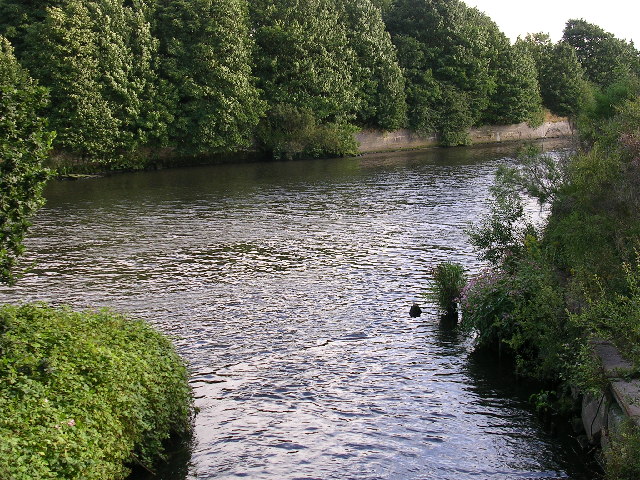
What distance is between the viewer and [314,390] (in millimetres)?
14852

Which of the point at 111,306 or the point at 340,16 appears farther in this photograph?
→ the point at 340,16

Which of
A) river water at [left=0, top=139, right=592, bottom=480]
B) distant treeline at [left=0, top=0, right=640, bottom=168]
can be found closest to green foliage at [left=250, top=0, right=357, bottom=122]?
distant treeline at [left=0, top=0, right=640, bottom=168]

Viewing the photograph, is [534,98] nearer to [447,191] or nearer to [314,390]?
[447,191]

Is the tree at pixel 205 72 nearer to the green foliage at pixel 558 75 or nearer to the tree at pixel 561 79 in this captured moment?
the green foliage at pixel 558 75

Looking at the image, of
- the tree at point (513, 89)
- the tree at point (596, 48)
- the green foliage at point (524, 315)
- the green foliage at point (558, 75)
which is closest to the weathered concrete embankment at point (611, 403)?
the green foliage at point (524, 315)

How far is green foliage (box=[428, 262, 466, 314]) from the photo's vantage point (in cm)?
1939

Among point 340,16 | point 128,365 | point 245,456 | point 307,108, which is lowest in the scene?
point 245,456

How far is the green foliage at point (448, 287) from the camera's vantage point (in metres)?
19.4

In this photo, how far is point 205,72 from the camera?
2611 inches

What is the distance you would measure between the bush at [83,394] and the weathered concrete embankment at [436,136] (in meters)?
63.4

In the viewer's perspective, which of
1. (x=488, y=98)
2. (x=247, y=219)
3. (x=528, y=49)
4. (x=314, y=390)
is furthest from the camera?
(x=528, y=49)

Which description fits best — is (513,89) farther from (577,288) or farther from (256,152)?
(577,288)

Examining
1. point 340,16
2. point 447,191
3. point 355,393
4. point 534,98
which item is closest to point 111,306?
point 355,393

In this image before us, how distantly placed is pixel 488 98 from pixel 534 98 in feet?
28.0
